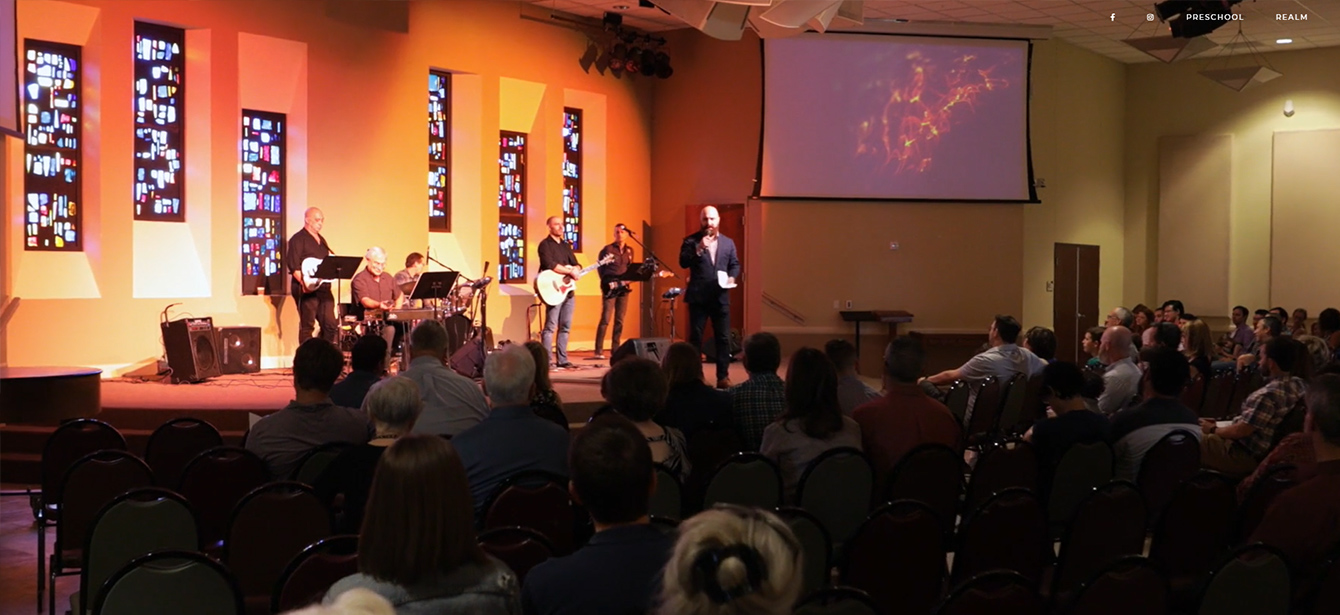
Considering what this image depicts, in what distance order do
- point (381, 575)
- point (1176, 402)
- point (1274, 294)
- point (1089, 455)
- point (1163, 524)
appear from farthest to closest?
point (1274, 294) → point (1176, 402) → point (1089, 455) → point (1163, 524) → point (381, 575)

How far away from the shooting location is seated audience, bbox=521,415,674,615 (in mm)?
2516

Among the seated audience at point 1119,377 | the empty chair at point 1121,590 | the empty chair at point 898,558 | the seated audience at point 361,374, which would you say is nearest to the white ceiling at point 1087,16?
the seated audience at point 1119,377

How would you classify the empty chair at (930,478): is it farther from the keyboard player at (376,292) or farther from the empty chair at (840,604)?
the keyboard player at (376,292)

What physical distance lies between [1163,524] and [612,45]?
12.2m

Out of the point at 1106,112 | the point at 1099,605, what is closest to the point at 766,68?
the point at 1106,112

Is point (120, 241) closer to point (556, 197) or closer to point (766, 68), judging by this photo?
point (556, 197)

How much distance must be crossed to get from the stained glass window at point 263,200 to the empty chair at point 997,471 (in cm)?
888

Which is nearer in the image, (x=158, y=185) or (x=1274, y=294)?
(x=158, y=185)

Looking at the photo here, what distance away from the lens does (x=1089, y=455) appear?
504 cm

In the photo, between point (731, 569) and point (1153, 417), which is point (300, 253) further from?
point (731, 569)

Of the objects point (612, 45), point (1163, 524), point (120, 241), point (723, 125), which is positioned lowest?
point (1163, 524)

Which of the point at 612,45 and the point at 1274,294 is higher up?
the point at 612,45

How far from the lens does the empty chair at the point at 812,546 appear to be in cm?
363

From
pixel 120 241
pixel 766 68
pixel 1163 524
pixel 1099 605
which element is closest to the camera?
pixel 1099 605
